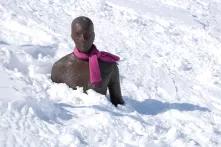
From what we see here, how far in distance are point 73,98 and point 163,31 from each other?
10.4 ft

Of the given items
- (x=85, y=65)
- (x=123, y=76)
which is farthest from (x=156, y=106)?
(x=85, y=65)

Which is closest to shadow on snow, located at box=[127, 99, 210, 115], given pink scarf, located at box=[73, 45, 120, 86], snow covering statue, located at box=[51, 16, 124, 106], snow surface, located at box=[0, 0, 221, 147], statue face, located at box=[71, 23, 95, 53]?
snow surface, located at box=[0, 0, 221, 147]

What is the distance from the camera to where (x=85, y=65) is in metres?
4.23

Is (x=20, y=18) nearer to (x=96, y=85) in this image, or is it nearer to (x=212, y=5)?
(x=96, y=85)

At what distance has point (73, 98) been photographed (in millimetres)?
3979

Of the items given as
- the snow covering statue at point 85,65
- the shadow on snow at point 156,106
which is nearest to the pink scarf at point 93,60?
the snow covering statue at point 85,65

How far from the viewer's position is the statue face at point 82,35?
4109 mm

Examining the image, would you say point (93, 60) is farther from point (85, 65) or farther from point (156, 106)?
point (156, 106)

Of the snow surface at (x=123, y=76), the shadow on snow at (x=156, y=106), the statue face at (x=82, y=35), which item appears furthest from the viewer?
the shadow on snow at (x=156, y=106)

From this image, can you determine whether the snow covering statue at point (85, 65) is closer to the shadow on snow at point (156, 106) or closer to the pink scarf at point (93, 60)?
the pink scarf at point (93, 60)

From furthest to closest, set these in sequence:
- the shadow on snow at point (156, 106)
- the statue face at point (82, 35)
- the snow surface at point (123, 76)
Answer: the shadow on snow at point (156, 106)
the statue face at point (82, 35)
the snow surface at point (123, 76)

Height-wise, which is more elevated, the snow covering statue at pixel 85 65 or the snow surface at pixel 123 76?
the snow covering statue at pixel 85 65

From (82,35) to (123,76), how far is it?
48.5 inches

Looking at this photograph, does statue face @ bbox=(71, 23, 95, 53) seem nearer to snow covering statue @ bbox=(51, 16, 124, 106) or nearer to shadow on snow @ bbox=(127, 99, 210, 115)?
snow covering statue @ bbox=(51, 16, 124, 106)
